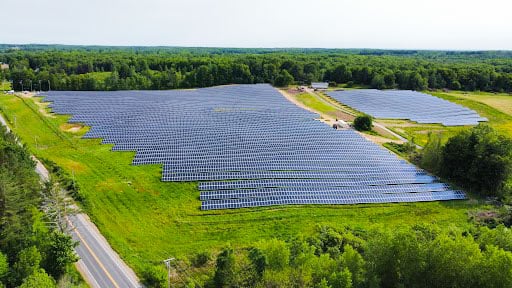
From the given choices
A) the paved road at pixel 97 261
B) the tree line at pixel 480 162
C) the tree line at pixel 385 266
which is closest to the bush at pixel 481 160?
the tree line at pixel 480 162

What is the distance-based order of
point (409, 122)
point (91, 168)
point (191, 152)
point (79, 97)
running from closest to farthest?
point (91, 168)
point (191, 152)
point (409, 122)
point (79, 97)

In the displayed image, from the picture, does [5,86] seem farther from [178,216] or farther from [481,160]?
[481,160]

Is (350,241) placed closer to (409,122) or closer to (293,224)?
(293,224)

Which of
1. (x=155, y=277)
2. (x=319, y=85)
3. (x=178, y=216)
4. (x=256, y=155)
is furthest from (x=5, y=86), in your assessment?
(x=155, y=277)

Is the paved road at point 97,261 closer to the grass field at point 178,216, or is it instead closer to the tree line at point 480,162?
the grass field at point 178,216

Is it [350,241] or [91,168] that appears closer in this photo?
[350,241]

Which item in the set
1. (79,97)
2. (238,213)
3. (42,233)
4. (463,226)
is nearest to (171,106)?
(79,97)

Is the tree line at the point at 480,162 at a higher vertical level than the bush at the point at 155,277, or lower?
higher
